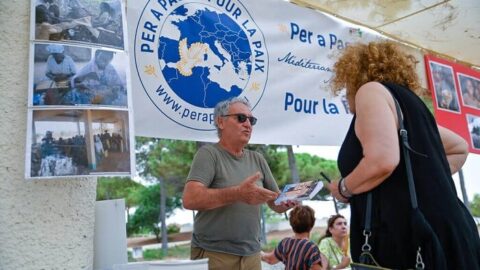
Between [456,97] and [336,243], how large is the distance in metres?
1.75

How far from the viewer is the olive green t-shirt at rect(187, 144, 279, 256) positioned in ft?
6.21

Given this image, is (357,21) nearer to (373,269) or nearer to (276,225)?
(373,269)

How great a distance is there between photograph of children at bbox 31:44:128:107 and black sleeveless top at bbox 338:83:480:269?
825mm

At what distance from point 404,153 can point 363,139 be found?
0.13 m

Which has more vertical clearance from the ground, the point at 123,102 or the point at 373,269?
the point at 123,102

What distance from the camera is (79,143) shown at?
111 centimetres

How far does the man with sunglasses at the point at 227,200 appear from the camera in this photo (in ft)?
5.88

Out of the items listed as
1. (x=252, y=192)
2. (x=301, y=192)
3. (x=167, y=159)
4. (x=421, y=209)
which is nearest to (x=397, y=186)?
(x=421, y=209)

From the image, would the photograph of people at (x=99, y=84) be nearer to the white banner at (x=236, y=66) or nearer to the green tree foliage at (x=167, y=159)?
the white banner at (x=236, y=66)

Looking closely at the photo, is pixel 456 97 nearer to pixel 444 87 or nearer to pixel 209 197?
pixel 444 87

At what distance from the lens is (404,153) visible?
51.2 inches

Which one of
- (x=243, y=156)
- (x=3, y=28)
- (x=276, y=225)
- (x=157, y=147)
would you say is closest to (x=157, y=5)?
(x=243, y=156)

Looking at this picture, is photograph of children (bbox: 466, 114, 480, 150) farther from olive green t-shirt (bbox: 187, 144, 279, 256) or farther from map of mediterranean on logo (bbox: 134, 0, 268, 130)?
olive green t-shirt (bbox: 187, 144, 279, 256)

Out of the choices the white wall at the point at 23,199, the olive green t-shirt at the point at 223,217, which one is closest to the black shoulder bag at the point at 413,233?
the olive green t-shirt at the point at 223,217
